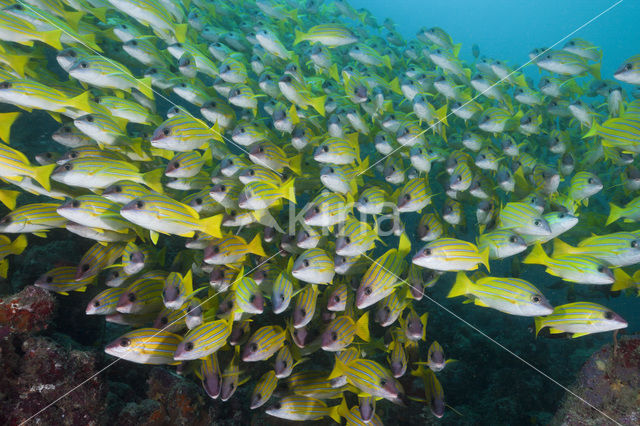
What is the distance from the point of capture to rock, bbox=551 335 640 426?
2.77 m

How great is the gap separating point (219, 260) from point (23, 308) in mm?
1771

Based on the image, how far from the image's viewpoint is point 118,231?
10.5ft

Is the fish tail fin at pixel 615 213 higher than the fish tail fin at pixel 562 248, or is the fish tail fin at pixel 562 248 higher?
the fish tail fin at pixel 615 213

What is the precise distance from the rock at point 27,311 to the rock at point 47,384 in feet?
0.32

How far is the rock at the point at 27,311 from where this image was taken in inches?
108

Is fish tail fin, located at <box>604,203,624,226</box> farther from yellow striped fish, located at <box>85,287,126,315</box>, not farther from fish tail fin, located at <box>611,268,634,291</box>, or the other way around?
yellow striped fish, located at <box>85,287,126,315</box>

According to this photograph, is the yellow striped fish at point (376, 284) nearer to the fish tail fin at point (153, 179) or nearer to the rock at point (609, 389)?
the rock at point (609, 389)

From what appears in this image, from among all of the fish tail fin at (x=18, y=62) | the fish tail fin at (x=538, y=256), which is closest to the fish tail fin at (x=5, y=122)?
the fish tail fin at (x=18, y=62)

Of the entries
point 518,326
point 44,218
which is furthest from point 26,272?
point 518,326

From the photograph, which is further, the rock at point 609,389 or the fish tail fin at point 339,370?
the fish tail fin at point 339,370

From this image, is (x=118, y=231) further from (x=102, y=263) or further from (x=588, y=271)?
(x=588, y=271)

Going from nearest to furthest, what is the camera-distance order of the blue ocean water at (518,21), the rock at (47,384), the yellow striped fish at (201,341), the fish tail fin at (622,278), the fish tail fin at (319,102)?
the rock at (47,384), the yellow striped fish at (201,341), the fish tail fin at (622,278), the fish tail fin at (319,102), the blue ocean water at (518,21)

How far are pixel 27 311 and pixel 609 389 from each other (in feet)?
17.7

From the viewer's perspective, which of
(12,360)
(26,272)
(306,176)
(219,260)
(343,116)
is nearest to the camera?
(12,360)
